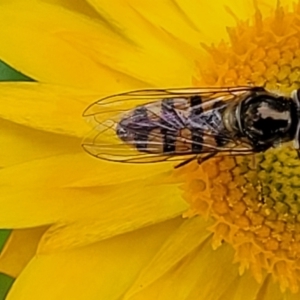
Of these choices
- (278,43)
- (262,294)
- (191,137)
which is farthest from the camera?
(262,294)

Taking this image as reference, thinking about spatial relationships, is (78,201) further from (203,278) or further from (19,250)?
(203,278)

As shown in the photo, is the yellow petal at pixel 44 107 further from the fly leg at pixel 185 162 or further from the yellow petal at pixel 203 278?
the yellow petal at pixel 203 278

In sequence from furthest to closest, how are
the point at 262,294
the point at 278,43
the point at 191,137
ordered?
the point at 262,294 < the point at 278,43 < the point at 191,137

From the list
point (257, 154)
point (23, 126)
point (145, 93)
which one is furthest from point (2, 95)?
point (257, 154)

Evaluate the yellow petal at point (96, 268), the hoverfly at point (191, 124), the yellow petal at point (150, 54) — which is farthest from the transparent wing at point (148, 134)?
the yellow petal at point (96, 268)

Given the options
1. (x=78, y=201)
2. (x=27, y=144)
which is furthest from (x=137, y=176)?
(x=27, y=144)

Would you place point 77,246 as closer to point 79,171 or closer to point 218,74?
point 79,171
